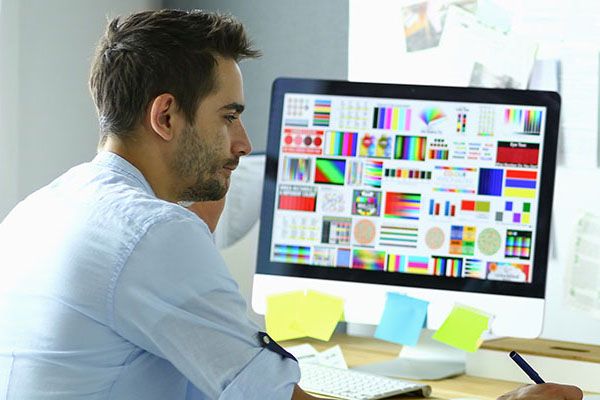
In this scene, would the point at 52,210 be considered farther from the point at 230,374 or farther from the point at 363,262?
Result: the point at 363,262

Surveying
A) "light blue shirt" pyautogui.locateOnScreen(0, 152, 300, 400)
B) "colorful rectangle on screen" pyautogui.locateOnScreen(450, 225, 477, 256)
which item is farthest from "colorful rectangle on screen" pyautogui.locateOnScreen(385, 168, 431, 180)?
"light blue shirt" pyautogui.locateOnScreen(0, 152, 300, 400)

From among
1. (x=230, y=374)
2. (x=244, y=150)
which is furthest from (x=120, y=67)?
(x=230, y=374)

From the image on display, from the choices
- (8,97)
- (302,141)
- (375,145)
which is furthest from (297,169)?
(8,97)

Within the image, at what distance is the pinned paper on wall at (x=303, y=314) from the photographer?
1838 mm

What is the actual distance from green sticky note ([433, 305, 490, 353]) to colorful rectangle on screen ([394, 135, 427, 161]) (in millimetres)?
276

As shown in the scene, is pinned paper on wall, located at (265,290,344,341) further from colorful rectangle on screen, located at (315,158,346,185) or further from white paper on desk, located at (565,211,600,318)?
white paper on desk, located at (565,211,600,318)

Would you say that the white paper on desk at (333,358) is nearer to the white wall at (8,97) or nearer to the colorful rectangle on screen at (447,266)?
the colorful rectangle on screen at (447,266)

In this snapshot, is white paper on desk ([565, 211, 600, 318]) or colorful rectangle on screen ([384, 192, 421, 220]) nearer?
colorful rectangle on screen ([384, 192, 421, 220])

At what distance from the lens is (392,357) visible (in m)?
1.97

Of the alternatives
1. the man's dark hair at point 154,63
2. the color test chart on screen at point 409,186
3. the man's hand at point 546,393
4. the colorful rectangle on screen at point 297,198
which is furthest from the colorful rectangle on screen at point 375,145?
the man's hand at point 546,393

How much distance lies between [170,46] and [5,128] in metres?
0.88

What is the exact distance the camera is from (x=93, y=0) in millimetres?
2391

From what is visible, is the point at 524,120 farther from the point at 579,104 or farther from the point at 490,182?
the point at 579,104

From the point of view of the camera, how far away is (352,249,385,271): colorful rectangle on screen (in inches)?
72.3
